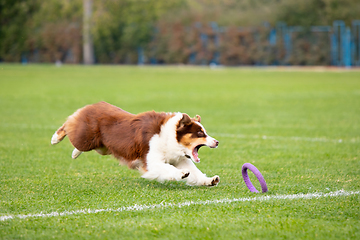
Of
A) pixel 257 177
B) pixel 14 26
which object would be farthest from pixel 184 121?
pixel 14 26

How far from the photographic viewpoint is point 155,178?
5.73 metres

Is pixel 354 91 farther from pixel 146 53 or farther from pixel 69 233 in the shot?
pixel 146 53

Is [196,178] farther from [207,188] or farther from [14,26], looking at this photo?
[14,26]

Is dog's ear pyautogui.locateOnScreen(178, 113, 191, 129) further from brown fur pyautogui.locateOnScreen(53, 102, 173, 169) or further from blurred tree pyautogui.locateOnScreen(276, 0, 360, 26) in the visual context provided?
blurred tree pyautogui.locateOnScreen(276, 0, 360, 26)

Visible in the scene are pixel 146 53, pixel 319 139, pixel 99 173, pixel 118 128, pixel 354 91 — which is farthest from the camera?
pixel 146 53

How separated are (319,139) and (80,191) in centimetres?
573

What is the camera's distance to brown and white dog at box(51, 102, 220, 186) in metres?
5.77

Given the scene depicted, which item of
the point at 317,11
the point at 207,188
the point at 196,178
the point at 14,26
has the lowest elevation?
the point at 317,11

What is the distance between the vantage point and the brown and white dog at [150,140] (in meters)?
5.77

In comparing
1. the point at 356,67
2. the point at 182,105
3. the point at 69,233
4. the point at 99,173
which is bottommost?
the point at 356,67

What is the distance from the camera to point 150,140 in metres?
5.89

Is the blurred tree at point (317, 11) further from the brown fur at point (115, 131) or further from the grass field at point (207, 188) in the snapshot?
the brown fur at point (115, 131)

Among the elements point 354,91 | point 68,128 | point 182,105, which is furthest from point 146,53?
point 68,128

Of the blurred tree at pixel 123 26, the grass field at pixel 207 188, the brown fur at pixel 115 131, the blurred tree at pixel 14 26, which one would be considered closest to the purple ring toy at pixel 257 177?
the grass field at pixel 207 188
